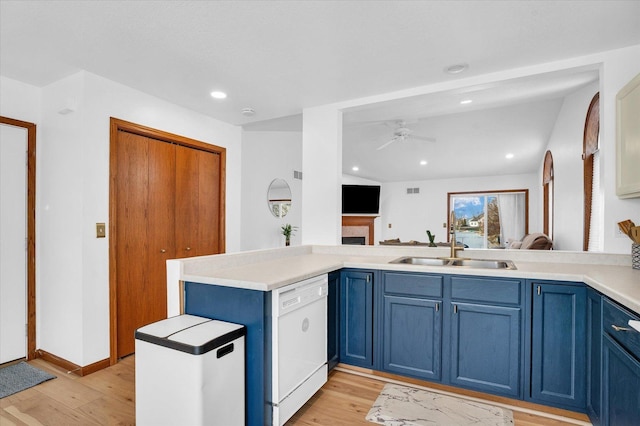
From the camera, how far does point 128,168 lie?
3002 millimetres

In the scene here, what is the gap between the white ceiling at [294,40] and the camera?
1861 millimetres

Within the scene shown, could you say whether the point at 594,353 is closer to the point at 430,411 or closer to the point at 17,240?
the point at 430,411

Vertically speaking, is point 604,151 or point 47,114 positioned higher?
point 47,114

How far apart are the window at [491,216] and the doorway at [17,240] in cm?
747

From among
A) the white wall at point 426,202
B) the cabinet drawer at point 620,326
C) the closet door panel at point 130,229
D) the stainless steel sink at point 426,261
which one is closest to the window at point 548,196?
the white wall at point 426,202

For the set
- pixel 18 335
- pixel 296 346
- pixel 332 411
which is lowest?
pixel 332 411

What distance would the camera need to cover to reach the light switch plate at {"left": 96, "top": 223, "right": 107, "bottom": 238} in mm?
2725

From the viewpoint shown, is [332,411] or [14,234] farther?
[14,234]

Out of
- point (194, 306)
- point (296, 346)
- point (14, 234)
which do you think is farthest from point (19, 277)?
point (296, 346)

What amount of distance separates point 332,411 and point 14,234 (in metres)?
2.85

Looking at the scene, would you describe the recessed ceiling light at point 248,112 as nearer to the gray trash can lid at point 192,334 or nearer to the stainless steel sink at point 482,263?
the gray trash can lid at point 192,334

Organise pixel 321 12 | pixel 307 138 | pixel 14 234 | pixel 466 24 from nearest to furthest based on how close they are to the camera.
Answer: pixel 321 12, pixel 466 24, pixel 14 234, pixel 307 138

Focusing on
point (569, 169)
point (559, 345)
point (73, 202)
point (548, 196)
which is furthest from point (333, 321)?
point (548, 196)

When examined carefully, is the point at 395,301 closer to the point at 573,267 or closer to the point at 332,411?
the point at 332,411
